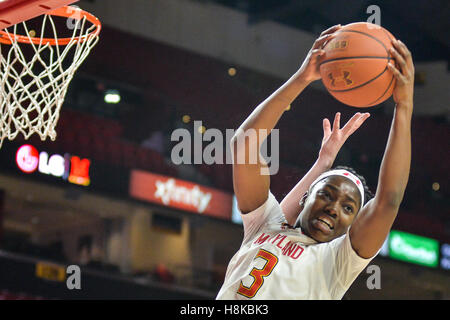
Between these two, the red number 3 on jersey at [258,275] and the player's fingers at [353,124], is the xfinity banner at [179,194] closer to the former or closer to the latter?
the player's fingers at [353,124]

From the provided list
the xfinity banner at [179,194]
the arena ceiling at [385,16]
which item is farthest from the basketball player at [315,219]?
the xfinity banner at [179,194]

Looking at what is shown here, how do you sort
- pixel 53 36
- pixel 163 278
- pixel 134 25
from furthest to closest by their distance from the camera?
pixel 163 278
pixel 134 25
pixel 53 36

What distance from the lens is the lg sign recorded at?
8.59 meters

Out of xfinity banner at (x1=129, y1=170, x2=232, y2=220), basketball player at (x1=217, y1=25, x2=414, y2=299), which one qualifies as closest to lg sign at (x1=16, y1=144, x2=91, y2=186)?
xfinity banner at (x1=129, y1=170, x2=232, y2=220)

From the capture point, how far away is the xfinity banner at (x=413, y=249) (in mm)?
10875

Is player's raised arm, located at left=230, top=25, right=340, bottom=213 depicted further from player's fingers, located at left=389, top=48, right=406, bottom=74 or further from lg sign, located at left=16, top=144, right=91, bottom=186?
lg sign, located at left=16, top=144, right=91, bottom=186

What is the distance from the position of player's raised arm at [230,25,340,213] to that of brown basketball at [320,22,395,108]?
0.04m

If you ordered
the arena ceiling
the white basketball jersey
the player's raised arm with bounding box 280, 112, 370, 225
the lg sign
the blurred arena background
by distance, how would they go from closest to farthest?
1. the white basketball jersey
2. the player's raised arm with bounding box 280, 112, 370, 225
3. the arena ceiling
4. the lg sign
5. the blurred arena background

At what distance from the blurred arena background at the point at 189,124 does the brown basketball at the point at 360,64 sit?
5.85 m

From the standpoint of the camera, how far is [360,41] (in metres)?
2.40
